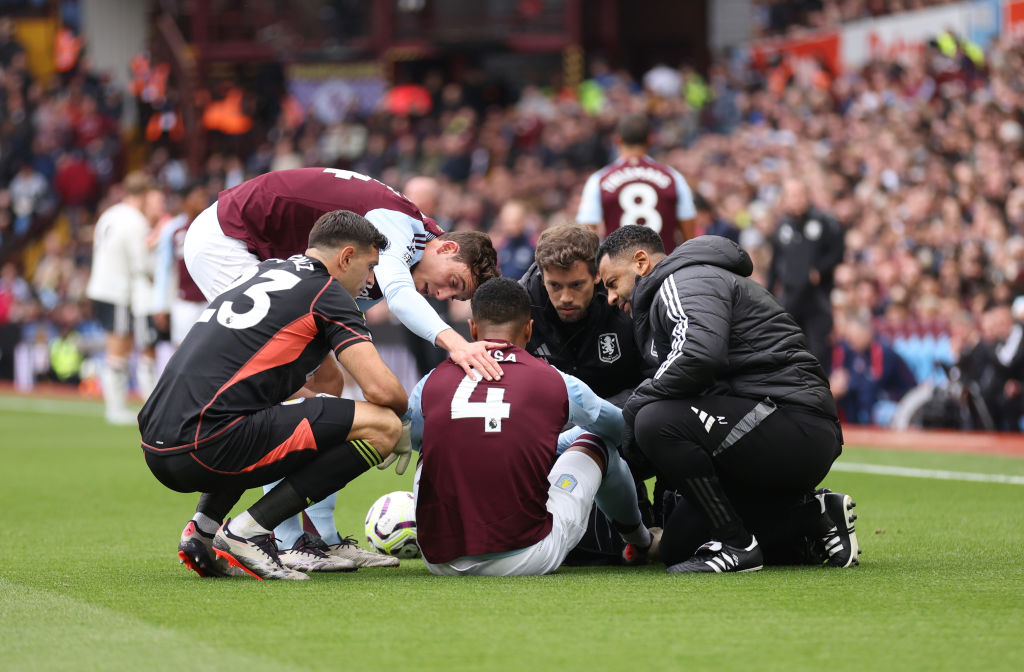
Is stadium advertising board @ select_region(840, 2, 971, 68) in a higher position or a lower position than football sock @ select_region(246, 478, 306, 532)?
higher

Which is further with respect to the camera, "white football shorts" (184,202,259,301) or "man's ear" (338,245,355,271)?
"white football shorts" (184,202,259,301)

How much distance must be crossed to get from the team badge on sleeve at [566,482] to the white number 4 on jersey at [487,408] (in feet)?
1.44

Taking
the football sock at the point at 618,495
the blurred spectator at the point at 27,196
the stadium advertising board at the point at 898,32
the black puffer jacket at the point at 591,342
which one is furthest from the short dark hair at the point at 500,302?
the blurred spectator at the point at 27,196

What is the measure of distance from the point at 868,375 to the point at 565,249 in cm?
846

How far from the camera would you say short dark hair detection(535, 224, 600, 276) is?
6301mm

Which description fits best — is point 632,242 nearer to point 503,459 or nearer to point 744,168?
point 503,459

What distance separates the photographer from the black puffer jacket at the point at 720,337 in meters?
5.54

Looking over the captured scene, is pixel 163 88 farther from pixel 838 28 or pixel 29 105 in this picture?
pixel 838 28

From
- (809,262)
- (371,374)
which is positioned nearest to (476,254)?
(371,374)

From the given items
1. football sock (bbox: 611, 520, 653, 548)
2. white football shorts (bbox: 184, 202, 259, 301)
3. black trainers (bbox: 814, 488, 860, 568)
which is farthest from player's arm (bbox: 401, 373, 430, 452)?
black trainers (bbox: 814, 488, 860, 568)

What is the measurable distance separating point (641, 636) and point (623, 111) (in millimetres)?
20519

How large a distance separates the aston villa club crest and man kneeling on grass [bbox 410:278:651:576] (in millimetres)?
872

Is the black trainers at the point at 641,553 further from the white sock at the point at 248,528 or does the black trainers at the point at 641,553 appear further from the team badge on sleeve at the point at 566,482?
the white sock at the point at 248,528

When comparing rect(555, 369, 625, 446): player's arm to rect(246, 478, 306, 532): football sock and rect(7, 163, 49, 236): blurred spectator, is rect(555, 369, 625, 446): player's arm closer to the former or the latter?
rect(246, 478, 306, 532): football sock
